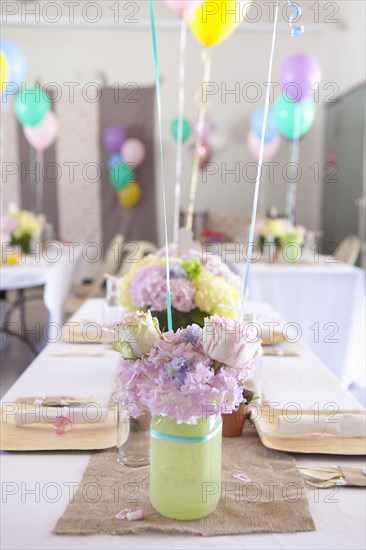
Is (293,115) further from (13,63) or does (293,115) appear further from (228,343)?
(228,343)

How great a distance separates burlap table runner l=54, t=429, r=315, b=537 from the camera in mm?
951

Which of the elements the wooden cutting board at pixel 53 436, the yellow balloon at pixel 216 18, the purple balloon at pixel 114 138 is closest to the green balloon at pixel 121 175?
the purple balloon at pixel 114 138

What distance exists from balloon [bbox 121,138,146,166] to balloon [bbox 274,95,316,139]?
1.96 meters

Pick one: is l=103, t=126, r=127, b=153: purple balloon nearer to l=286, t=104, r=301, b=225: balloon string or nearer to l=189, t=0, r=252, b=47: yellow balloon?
l=286, t=104, r=301, b=225: balloon string

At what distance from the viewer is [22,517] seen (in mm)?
1000

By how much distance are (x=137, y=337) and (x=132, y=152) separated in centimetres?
696

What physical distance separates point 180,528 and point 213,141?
23.4 feet

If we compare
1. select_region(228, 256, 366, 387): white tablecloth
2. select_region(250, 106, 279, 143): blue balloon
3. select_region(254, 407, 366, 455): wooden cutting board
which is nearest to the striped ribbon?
select_region(254, 407, 366, 455): wooden cutting board

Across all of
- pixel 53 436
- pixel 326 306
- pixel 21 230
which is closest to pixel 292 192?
pixel 21 230

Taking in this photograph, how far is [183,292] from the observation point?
61.7 inches

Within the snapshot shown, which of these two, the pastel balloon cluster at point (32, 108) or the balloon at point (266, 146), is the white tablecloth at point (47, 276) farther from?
the balloon at point (266, 146)

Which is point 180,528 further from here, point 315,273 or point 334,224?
point 334,224

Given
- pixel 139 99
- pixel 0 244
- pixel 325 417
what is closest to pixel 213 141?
pixel 139 99

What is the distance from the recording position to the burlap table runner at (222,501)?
0.95m
